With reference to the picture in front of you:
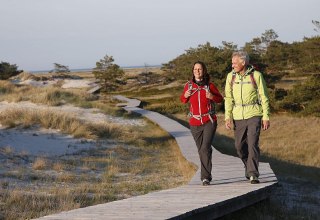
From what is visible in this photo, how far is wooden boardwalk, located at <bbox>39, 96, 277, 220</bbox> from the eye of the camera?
5.01 m

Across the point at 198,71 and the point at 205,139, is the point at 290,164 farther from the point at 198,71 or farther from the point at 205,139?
the point at 198,71

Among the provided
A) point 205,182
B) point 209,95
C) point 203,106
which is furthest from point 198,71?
point 205,182

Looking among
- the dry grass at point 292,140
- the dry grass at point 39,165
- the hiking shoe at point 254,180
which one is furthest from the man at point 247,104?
the dry grass at point 292,140

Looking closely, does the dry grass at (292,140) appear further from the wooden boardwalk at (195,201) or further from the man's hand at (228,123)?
the man's hand at (228,123)

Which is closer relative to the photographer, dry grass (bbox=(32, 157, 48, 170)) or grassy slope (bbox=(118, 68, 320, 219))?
grassy slope (bbox=(118, 68, 320, 219))

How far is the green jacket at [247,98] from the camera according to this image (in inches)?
247

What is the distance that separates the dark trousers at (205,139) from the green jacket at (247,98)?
0.34m

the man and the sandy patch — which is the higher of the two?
the man

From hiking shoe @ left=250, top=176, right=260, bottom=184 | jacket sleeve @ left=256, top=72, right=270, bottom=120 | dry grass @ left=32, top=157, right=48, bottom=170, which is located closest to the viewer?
jacket sleeve @ left=256, top=72, right=270, bottom=120

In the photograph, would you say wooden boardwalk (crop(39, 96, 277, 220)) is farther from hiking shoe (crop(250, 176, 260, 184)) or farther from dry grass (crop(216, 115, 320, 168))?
dry grass (crop(216, 115, 320, 168))

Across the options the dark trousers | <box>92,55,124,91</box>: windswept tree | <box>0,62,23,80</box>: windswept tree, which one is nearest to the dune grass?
the dark trousers

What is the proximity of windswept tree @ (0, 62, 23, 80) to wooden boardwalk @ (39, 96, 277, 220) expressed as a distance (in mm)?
48435

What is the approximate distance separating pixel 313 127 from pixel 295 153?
7183 millimetres

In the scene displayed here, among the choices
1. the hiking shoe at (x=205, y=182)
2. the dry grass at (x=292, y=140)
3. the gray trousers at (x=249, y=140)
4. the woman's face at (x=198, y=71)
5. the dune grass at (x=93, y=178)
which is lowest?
the dry grass at (x=292, y=140)
